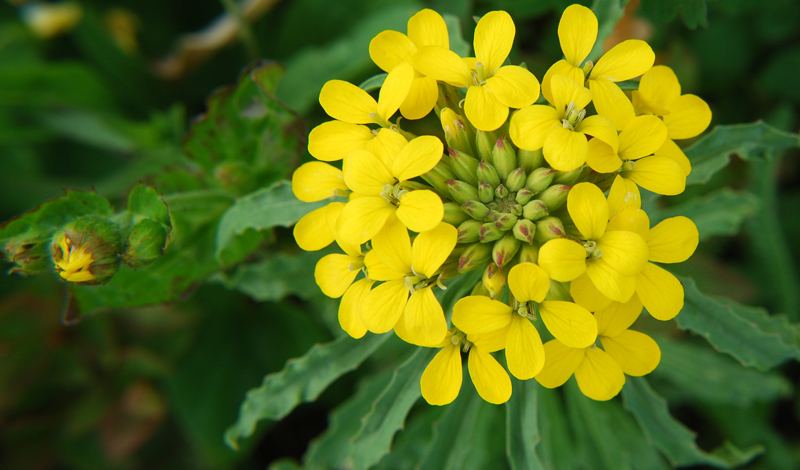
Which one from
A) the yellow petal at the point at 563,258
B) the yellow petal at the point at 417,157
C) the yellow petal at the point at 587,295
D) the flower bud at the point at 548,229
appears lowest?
the yellow petal at the point at 587,295

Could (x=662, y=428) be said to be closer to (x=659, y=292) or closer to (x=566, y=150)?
(x=659, y=292)

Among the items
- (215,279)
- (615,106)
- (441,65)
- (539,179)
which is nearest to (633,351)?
(539,179)

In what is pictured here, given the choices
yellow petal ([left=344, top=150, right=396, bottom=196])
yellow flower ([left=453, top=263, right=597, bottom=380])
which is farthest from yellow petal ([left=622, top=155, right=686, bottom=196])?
yellow petal ([left=344, top=150, right=396, bottom=196])

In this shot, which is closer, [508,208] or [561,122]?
[561,122]

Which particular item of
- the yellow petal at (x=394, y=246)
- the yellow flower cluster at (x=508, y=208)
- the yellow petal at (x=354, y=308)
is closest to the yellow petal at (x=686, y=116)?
the yellow flower cluster at (x=508, y=208)

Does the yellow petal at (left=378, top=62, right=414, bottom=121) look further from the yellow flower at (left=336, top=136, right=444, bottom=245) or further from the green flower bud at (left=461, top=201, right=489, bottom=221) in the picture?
the green flower bud at (left=461, top=201, right=489, bottom=221)

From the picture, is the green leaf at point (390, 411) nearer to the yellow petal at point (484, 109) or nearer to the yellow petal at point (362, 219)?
the yellow petal at point (362, 219)
